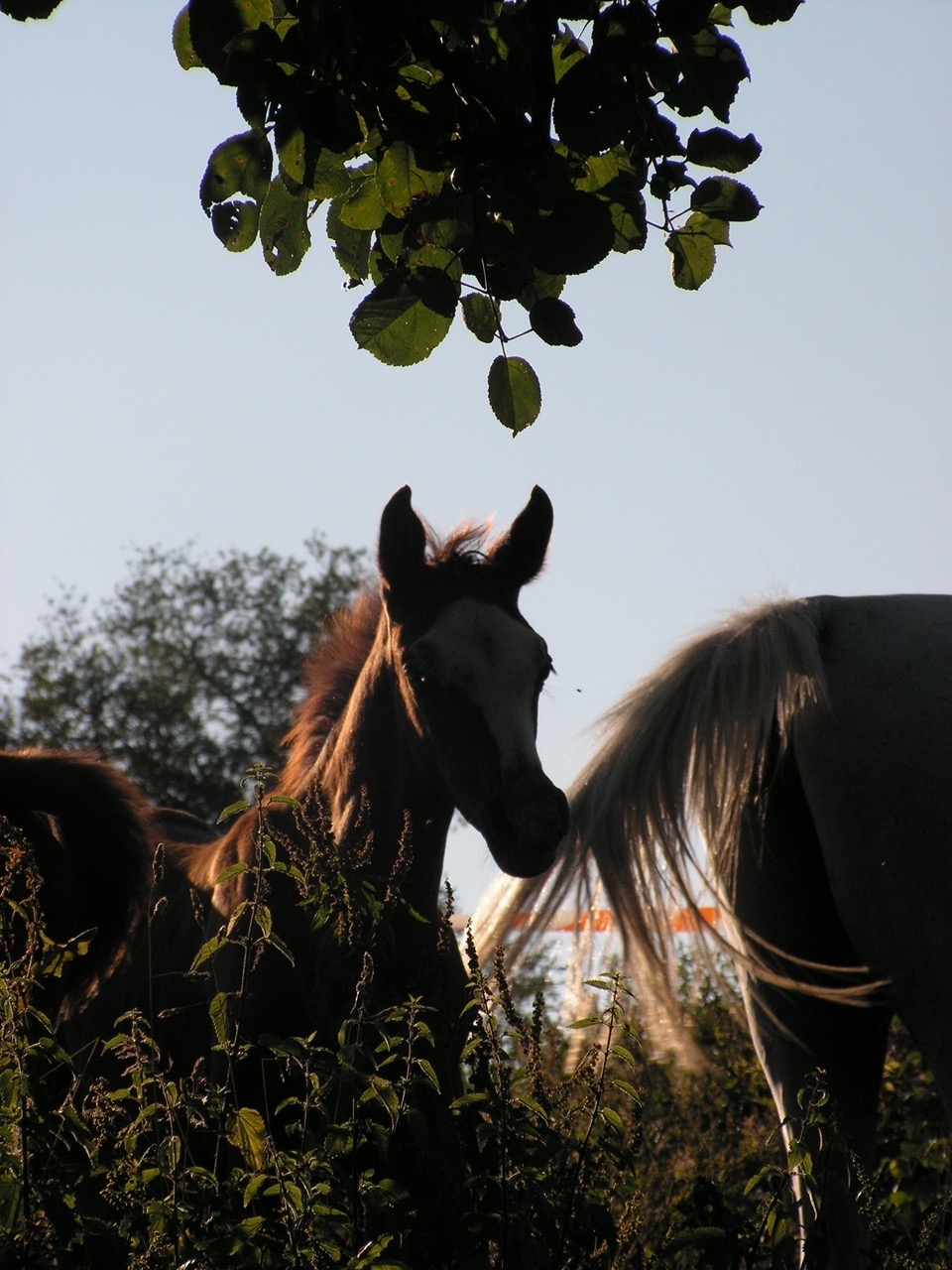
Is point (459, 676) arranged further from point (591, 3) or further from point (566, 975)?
point (591, 3)

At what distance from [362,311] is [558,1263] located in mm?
1483

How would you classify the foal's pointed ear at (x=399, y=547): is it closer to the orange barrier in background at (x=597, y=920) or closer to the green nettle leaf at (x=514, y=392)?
the orange barrier in background at (x=597, y=920)

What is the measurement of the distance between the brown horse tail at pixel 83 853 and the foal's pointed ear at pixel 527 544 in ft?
4.39

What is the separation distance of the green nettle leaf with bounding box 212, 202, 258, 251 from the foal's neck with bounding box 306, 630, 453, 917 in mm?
1651

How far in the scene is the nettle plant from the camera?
1.97 m

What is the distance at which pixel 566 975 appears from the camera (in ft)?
11.3

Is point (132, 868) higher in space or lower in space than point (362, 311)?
lower

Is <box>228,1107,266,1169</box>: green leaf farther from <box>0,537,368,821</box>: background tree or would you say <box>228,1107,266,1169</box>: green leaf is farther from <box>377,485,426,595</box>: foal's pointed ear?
<box>0,537,368,821</box>: background tree

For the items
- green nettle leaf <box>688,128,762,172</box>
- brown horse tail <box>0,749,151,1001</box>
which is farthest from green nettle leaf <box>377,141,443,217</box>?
brown horse tail <box>0,749,151,1001</box>

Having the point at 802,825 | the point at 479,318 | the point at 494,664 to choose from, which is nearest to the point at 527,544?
the point at 494,664

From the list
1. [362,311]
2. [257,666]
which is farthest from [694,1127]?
[257,666]

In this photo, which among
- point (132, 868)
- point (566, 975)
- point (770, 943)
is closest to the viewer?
point (770, 943)

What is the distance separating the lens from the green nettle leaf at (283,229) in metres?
2.24

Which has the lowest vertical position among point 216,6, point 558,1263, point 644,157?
point 558,1263
